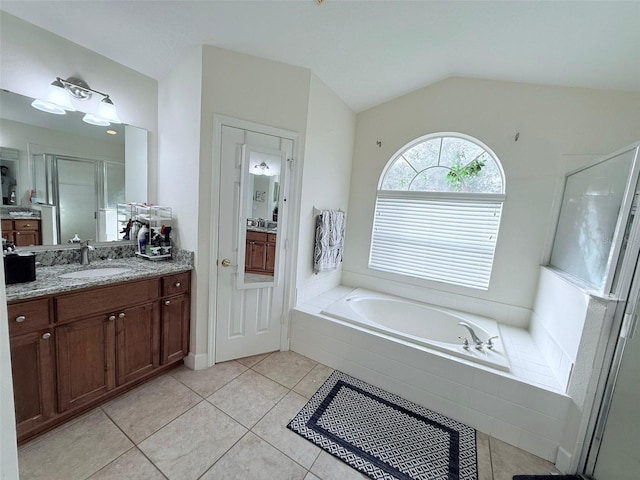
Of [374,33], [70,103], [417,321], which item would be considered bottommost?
[417,321]

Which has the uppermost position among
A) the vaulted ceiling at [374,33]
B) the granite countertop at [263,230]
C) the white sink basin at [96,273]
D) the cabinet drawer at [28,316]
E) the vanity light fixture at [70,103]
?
the vaulted ceiling at [374,33]

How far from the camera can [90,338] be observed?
1638 millimetres

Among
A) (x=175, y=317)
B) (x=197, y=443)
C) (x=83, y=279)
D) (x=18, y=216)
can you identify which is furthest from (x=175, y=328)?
(x=18, y=216)

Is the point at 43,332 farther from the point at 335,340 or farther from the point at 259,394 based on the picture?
the point at 335,340

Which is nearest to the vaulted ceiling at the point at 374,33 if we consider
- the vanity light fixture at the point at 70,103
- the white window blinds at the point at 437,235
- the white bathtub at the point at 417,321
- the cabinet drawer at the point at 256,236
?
the vanity light fixture at the point at 70,103

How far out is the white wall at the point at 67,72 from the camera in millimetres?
1616

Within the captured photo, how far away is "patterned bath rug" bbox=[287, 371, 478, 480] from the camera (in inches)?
59.8

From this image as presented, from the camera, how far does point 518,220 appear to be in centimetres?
249

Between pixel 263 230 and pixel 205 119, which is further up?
pixel 205 119

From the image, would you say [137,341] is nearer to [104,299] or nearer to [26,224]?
[104,299]

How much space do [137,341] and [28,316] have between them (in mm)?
632

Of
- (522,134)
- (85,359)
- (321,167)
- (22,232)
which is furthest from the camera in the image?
(321,167)

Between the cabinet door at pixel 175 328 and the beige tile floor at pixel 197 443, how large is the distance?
7.7 inches

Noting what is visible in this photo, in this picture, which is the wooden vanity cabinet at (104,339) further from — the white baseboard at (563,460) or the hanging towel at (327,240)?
the white baseboard at (563,460)
